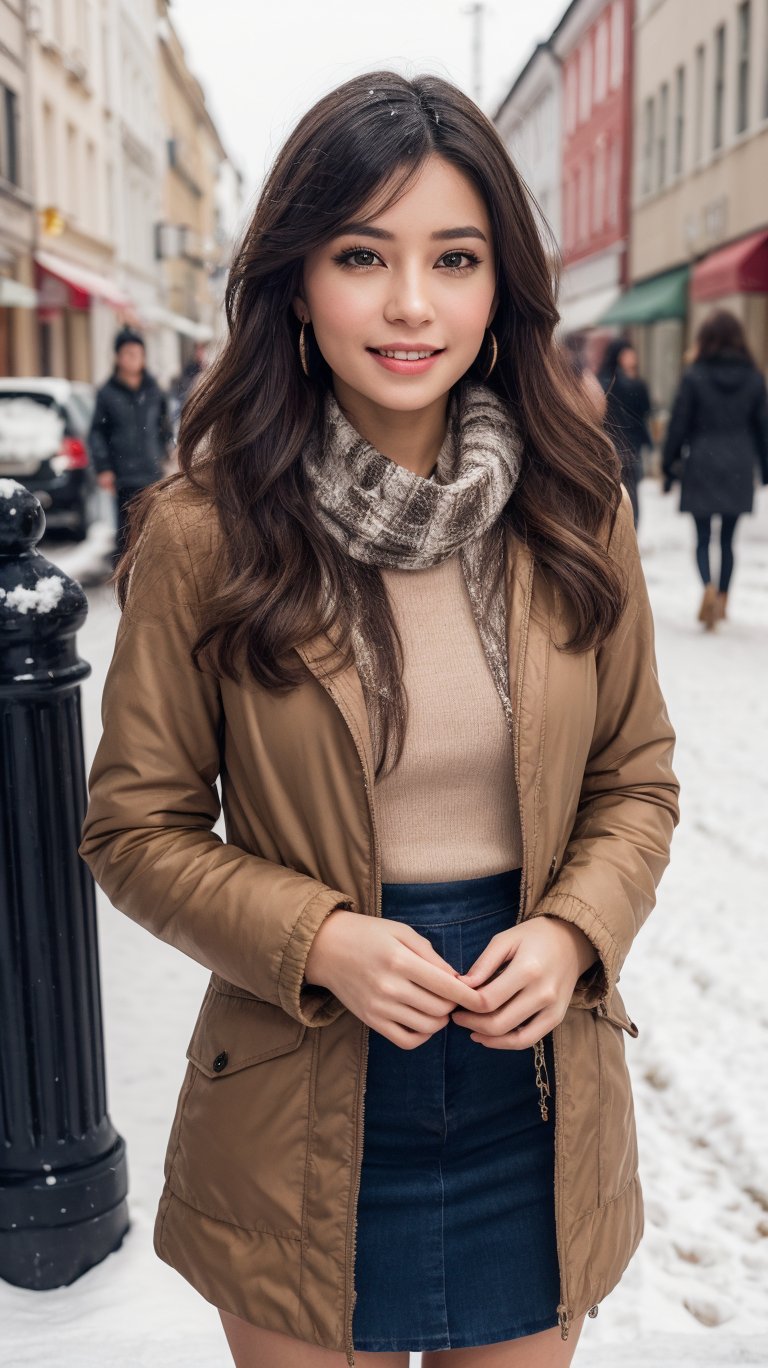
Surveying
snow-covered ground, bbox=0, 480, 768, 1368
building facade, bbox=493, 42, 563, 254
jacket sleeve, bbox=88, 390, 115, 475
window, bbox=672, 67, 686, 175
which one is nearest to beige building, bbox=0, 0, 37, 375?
window, bbox=672, 67, 686, 175

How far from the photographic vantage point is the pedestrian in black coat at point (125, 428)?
1033 cm

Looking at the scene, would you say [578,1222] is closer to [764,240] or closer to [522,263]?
[522,263]

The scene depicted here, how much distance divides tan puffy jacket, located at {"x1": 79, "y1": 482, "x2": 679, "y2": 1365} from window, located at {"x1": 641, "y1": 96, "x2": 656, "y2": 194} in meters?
30.1

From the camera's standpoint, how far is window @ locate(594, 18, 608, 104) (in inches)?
1340

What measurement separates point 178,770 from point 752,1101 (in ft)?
8.33

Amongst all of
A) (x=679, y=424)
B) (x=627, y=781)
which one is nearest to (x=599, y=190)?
(x=679, y=424)

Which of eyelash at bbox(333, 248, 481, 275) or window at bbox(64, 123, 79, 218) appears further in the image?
window at bbox(64, 123, 79, 218)

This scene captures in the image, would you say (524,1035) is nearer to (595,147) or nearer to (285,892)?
(285,892)

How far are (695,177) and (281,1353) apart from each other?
84.7ft

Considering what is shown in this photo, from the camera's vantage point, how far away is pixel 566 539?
5.23 ft

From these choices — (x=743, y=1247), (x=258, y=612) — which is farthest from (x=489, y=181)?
(x=743, y=1247)

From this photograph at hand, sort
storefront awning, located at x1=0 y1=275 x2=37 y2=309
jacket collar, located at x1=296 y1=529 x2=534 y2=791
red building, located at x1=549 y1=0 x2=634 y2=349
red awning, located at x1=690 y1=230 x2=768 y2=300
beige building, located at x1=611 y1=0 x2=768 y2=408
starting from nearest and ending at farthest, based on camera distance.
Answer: jacket collar, located at x1=296 y1=529 x2=534 y2=791 < red awning, located at x1=690 y1=230 x2=768 y2=300 < beige building, located at x1=611 y1=0 x2=768 y2=408 < storefront awning, located at x1=0 y1=275 x2=37 y2=309 < red building, located at x1=549 y1=0 x2=634 y2=349

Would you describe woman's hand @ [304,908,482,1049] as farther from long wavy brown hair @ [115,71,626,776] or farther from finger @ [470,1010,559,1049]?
long wavy brown hair @ [115,71,626,776]

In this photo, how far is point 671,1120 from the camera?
356cm
